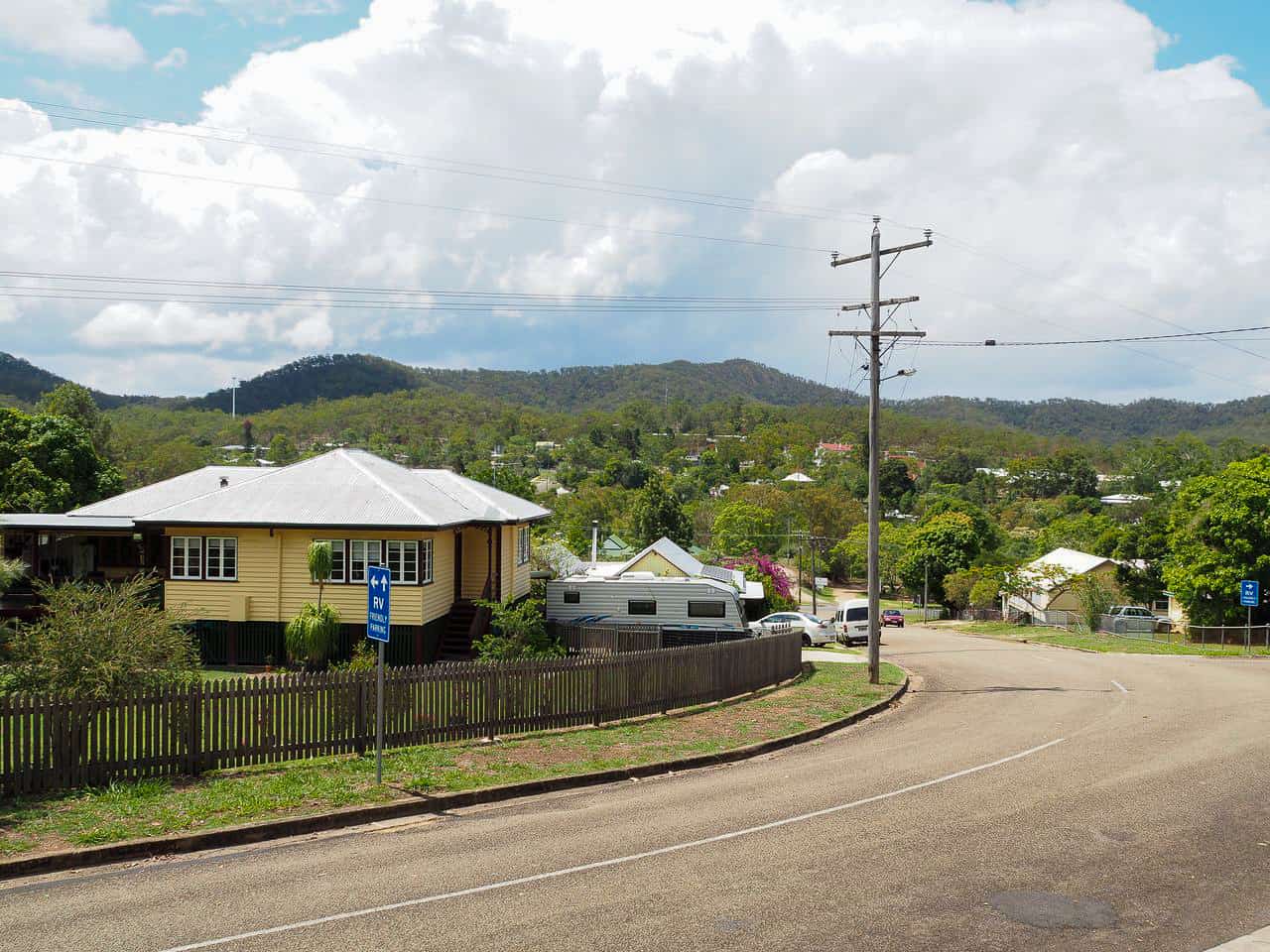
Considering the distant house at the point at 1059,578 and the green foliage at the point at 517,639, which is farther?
the distant house at the point at 1059,578

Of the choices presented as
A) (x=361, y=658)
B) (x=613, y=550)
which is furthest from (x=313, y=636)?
(x=613, y=550)

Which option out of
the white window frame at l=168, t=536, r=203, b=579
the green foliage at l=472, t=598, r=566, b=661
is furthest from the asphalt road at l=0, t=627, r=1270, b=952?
the white window frame at l=168, t=536, r=203, b=579

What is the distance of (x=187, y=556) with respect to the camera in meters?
27.3

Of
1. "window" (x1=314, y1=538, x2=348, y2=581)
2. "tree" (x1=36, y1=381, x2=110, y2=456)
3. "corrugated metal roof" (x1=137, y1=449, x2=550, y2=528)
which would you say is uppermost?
"tree" (x1=36, y1=381, x2=110, y2=456)

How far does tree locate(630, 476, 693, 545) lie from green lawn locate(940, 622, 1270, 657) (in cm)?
3571

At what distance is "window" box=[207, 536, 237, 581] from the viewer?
2711 centimetres

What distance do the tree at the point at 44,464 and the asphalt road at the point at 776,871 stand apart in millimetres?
44479

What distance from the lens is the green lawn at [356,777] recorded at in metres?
11.0

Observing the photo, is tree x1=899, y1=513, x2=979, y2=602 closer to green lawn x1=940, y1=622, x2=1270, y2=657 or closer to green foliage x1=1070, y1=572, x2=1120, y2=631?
green foliage x1=1070, y1=572, x2=1120, y2=631

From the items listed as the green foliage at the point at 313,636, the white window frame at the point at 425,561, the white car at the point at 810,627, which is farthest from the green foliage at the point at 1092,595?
the green foliage at the point at 313,636

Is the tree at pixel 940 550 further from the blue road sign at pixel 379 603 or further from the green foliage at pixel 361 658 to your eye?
the blue road sign at pixel 379 603

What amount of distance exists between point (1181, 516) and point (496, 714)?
4375 centimetres

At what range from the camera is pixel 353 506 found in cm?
2706

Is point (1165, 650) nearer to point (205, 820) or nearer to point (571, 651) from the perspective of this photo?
point (571, 651)
